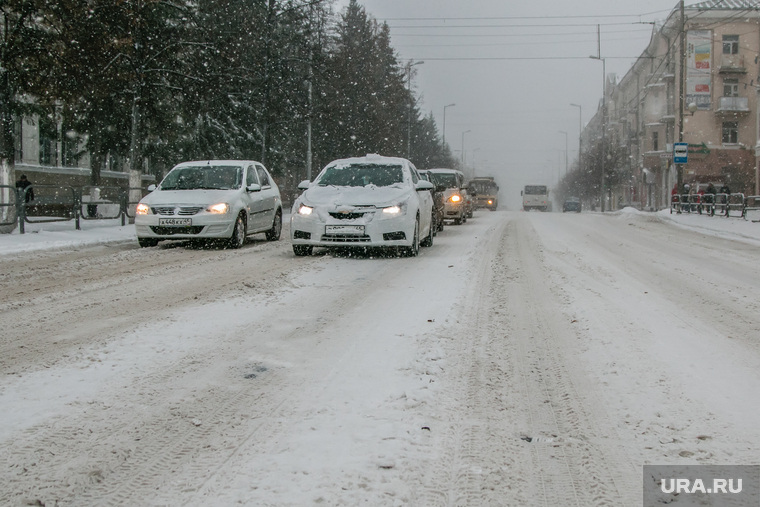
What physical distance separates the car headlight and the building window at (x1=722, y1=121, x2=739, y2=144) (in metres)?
52.3

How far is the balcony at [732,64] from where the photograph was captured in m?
54.4

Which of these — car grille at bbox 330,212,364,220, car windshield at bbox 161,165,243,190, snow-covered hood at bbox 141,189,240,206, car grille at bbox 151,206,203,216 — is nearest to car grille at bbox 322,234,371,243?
car grille at bbox 330,212,364,220

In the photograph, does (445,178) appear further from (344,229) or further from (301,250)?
(344,229)

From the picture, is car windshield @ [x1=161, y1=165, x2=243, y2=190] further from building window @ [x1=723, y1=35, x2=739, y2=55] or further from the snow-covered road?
building window @ [x1=723, y1=35, x2=739, y2=55]

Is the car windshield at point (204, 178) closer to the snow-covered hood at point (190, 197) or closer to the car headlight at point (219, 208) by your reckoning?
the snow-covered hood at point (190, 197)

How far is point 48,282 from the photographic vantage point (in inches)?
338

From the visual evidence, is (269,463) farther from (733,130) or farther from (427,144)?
(427,144)

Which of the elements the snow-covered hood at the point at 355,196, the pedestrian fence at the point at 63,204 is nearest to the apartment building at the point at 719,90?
the pedestrian fence at the point at 63,204

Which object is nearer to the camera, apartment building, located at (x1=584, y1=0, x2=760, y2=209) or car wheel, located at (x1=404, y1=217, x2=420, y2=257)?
car wheel, located at (x1=404, y1=217, x2=420, y2=257)

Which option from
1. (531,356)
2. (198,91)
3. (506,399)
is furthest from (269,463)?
(198,91)

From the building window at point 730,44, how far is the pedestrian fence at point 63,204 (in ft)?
159

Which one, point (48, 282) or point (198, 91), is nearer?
point (48, 282)

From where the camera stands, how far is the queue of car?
1153cm

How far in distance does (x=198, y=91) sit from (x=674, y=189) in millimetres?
24356
